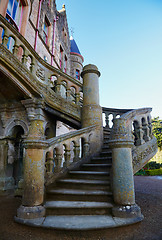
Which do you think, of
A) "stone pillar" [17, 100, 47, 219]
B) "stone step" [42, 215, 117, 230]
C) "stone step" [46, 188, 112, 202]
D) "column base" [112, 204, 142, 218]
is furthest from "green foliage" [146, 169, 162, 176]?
"stone pillar" [17, 100, 47, 219]

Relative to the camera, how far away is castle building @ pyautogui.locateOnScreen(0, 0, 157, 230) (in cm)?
252

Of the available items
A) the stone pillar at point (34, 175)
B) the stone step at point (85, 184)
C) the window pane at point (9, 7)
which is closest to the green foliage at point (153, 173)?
the stone step at point (85, 184)

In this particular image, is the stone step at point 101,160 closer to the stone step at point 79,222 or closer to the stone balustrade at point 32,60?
the stone step at point 79,222

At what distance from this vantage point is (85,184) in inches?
125

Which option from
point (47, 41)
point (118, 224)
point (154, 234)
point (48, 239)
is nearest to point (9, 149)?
point (48, 239)

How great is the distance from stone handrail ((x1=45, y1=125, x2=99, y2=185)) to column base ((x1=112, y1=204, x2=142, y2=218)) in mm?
1505

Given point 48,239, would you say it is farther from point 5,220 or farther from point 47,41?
point 47,41

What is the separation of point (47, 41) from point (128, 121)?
9.24 m

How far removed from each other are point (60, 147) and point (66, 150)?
263 mm

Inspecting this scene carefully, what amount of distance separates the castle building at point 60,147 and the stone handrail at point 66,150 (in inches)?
0.8

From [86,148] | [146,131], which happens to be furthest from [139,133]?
[86,148]

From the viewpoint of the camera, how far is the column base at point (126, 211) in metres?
2.40

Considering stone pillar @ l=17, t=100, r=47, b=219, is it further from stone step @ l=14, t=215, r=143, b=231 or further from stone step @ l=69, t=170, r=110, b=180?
stone step @ l=69, t=170, r=110, b=180

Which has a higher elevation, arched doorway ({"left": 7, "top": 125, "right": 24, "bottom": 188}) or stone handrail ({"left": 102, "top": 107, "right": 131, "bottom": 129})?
stone handrail ({"left": 102, "top": 107, "right": 131, "bottom": 129})
